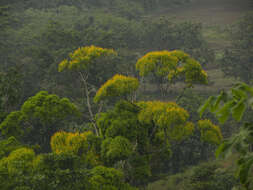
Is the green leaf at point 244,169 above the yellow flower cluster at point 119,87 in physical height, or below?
above

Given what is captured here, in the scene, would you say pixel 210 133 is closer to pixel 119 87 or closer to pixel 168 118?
pixel 168 118

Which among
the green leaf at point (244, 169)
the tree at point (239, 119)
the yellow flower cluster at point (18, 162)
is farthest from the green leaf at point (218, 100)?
the yellow flower cluster at point (18, 162)

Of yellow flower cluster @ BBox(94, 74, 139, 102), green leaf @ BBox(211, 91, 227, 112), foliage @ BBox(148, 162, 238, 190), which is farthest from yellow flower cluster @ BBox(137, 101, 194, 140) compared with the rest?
green leaf @ BBox(211, 91, 227, 112)

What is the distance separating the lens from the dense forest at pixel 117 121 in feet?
29.2

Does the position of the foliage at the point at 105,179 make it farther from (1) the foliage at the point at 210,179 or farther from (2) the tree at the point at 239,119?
(2) the tree at the point at 239,119

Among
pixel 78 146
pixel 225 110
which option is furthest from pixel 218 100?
pixel 78 146

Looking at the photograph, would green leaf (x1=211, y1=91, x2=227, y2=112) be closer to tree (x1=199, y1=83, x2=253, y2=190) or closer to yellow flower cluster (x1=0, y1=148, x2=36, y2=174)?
tree (x1=199, y1=83, x2=253, y2=190)

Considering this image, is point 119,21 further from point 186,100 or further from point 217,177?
point 217,177

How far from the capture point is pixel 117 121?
1095 centimetres

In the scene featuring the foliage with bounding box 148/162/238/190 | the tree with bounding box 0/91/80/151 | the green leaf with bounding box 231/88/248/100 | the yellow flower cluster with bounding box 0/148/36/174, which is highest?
the green leaf with bounding box 231/88/248/100

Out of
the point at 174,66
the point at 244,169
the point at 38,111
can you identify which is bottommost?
the point at 38,111

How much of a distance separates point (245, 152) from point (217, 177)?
34.4ft

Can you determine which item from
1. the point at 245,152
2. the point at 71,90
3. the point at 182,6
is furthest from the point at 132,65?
the point at 182,6

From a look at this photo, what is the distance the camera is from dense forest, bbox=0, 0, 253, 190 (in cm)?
891
